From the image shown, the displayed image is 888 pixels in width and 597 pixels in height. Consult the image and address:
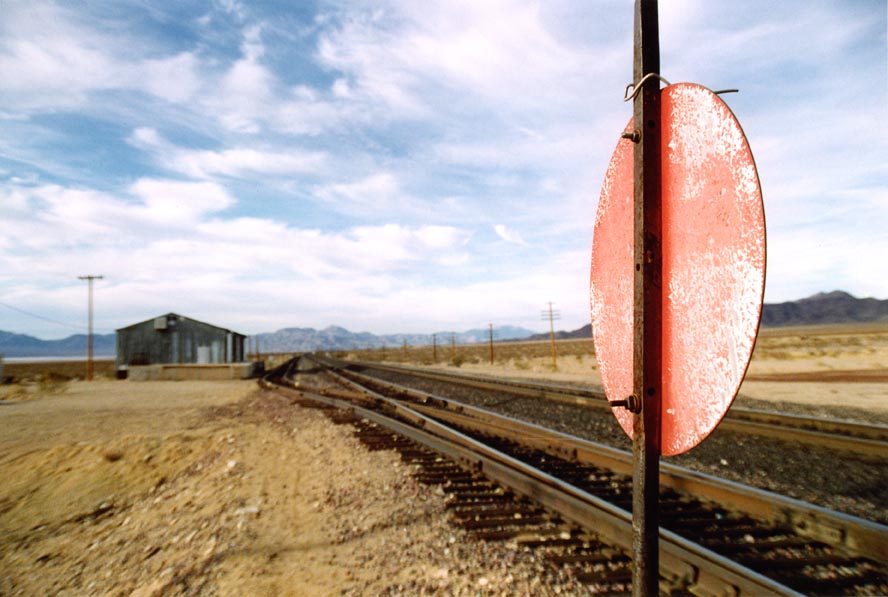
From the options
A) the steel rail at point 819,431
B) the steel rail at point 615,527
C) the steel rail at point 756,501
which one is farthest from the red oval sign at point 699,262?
the steel rail at point 819,431

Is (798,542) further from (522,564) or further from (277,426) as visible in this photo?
(277,426)

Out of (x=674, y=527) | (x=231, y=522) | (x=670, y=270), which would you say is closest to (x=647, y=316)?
(x=670, y=270)

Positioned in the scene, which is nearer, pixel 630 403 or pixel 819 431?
pixel 630 403

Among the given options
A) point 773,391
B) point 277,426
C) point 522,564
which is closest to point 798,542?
point 522,564

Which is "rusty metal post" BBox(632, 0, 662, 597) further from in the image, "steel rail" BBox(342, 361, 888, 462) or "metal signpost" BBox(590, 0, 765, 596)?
"steel rail" BBox(342, 361, 888, 462)

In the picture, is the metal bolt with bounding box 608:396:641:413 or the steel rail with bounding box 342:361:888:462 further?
the steel rail with bounding box 342:361:888:462

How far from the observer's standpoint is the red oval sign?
1.31 metres

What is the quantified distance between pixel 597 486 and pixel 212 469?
4.84 meters

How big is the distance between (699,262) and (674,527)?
10.5 ft

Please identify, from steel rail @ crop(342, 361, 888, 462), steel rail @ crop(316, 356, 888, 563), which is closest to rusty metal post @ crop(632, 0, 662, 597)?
steel rail @ crop(316, 356, 888, 563)

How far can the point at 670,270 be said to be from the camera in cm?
160

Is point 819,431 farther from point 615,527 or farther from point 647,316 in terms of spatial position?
point 647,316

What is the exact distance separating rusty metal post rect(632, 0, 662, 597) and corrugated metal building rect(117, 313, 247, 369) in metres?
36.4

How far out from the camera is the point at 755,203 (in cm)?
128
